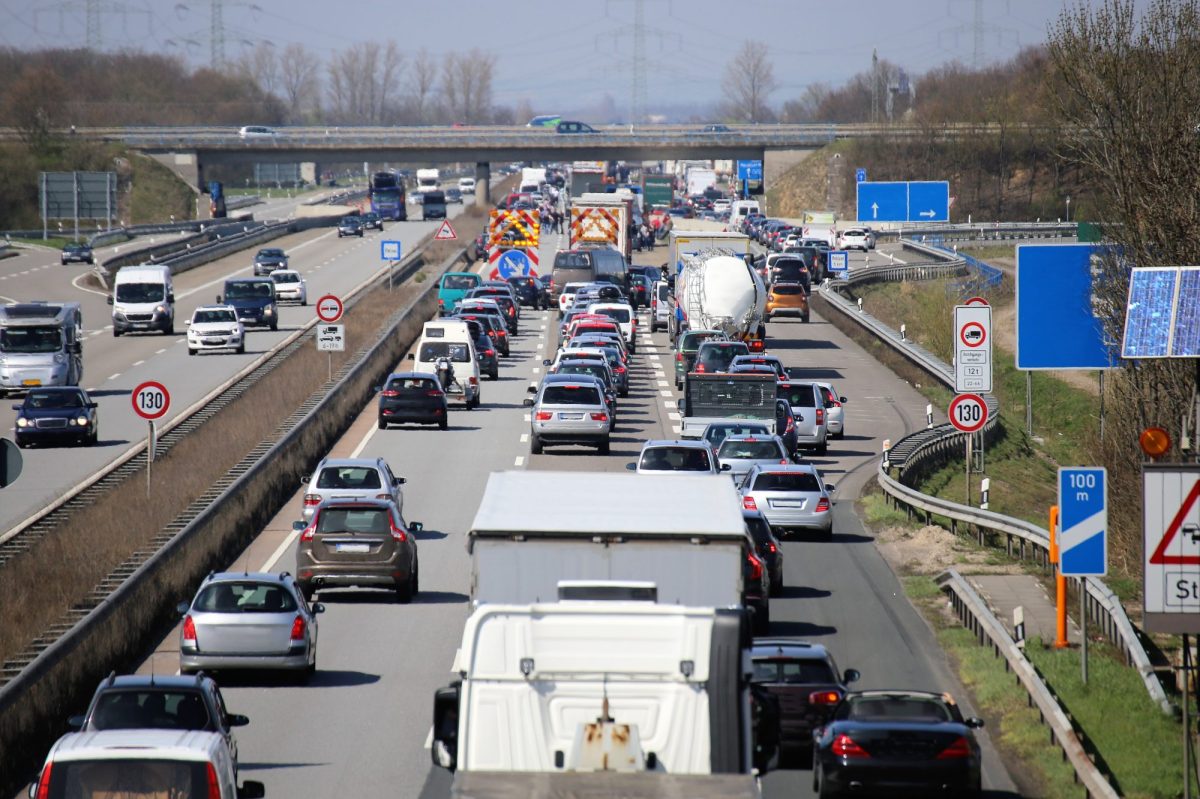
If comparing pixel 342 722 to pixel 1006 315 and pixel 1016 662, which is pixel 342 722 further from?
pixel 1006 315

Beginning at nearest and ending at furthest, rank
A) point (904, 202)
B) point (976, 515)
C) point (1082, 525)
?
point (1082, 525)
point (976, 515)
point (904, 202)

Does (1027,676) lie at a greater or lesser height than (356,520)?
lesser

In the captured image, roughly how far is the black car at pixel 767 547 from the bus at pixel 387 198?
11747 centimetres

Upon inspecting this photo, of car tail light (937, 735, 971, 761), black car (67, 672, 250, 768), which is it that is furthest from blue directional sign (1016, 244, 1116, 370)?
black car (67, 672, 250, 768)

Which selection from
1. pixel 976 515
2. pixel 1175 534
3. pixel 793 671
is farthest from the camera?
pixel 976 515

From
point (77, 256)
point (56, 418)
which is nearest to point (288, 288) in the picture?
point (77, 256)

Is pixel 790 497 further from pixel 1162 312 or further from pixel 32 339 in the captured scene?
pixel 32 339

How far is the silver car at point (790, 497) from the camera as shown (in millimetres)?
31938

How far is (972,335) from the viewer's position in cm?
3325

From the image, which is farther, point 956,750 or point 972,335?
point 972,335

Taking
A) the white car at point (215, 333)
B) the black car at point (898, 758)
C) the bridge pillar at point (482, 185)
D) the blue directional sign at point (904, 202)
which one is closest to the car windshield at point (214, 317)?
the white car at point (215, 333)

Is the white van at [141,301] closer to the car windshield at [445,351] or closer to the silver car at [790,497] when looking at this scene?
the car windshield at [445,351]

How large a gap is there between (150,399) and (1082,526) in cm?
1639

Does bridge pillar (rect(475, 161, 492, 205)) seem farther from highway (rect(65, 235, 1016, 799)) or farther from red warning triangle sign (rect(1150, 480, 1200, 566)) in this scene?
red warning triangle sign (rect(1150, 480, 1200, 566))
